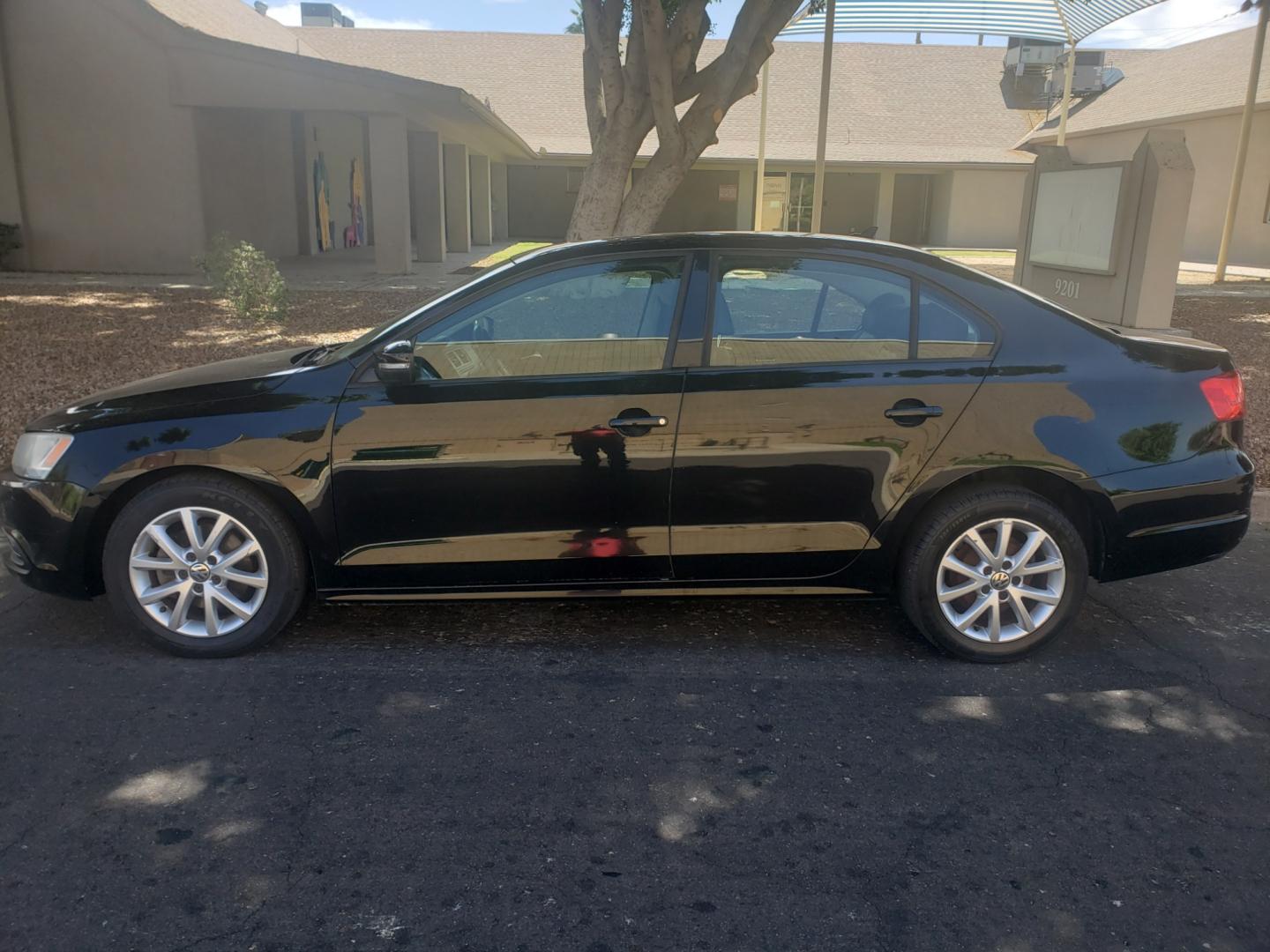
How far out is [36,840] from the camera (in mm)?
2959

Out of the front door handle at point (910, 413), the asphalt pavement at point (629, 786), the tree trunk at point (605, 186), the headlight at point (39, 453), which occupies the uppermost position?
the tree trunk at point (605, 186)

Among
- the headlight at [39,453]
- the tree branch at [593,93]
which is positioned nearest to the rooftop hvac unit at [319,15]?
the tree branch at [593,93]

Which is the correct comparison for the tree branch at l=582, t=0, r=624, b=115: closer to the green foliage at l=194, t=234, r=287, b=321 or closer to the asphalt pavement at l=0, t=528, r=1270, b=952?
the green foliage at l=194, t=234, r=287, b=321

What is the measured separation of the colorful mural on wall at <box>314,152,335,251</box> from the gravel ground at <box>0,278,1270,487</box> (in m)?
9.71

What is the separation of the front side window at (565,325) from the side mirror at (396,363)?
2.5 inches

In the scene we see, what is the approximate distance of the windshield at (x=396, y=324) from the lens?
414 centimetres

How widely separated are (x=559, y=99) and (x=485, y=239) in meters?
8.15

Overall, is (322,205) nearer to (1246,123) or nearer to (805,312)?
(1246,123)

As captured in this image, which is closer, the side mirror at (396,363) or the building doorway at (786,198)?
the side mirror at (396,363)

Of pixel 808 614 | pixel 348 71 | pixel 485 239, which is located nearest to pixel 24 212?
pixel 348 71

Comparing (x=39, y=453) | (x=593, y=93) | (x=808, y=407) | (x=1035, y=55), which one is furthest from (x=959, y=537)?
(x=1035, y=55)

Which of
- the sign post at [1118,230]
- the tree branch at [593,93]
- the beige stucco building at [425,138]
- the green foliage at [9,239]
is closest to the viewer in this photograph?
the sign post at [1118,230]

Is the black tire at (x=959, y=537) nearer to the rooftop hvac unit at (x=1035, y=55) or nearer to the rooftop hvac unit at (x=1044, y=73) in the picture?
the rooftop hvac unit at (x=1044, y=73)

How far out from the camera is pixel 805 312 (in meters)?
4.28
